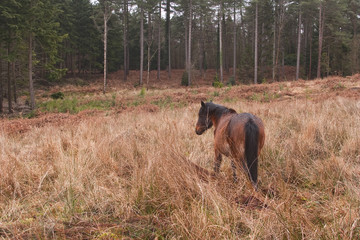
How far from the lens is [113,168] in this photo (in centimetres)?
345

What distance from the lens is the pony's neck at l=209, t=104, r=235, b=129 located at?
3.48 metres

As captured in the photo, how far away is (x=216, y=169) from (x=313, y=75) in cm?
4056

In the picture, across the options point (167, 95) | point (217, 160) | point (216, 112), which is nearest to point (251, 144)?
point (217, 160)

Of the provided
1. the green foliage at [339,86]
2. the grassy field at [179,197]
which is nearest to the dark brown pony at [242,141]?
the grassy field at [179,197]

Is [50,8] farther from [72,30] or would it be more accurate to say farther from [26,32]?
[72,30]

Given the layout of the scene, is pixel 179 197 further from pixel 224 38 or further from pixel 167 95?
pixel 224 38

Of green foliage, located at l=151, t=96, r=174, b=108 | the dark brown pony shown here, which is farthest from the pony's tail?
green foliage, located at l=151, t=96, r=174, b=108

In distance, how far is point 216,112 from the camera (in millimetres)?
3596

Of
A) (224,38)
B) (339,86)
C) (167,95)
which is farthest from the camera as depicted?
(224,38)

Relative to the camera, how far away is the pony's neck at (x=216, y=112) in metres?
3.48

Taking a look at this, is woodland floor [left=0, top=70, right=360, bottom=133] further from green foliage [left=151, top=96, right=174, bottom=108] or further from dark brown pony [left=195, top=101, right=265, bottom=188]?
dark brown pony [left=195, top=101, right=265, bottom=188]

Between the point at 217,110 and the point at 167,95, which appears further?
the point at 167,95

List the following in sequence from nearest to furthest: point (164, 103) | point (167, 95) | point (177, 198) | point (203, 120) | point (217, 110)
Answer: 1. point (177, 198)
2. point (217, 110)
3. point (203, 120)
4. point (164, 103)
5. point (167, 95)

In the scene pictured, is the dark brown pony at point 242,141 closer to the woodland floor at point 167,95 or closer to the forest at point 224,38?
the woodland floor at point 167,95
